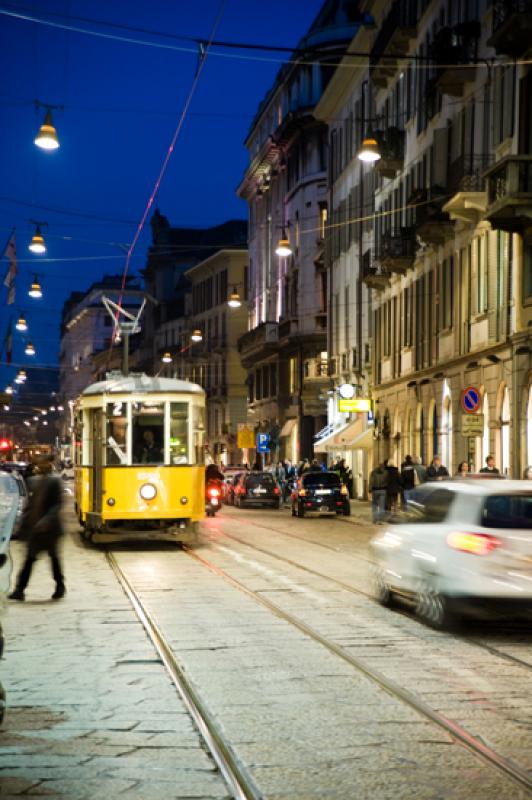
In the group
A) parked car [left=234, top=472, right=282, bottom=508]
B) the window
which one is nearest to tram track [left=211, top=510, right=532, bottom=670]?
parked car [left=234, top=472, right=282, bottom=508]

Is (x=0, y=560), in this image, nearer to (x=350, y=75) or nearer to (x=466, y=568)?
(x=466, y=568)

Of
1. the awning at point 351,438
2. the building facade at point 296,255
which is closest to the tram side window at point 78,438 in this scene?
the awning at point 351,438

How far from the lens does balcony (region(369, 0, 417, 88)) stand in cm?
4416

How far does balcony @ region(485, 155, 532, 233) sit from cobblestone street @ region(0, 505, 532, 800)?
13560mm

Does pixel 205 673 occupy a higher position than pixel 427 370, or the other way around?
pixel 427 370

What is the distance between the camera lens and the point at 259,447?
69625 mm

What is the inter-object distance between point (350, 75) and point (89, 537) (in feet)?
114

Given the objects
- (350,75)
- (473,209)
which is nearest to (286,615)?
(473,209)

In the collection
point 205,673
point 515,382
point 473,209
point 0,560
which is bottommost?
point 205,673

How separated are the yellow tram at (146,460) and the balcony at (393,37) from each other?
2037 centimetres

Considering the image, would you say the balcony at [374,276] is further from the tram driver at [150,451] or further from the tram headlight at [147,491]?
the tram headlight at [147,491]

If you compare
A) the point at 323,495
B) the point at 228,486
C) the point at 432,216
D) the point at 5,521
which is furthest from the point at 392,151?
the point at 5,521

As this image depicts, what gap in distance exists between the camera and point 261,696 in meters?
9.70

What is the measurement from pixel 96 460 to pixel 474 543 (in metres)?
13.8
